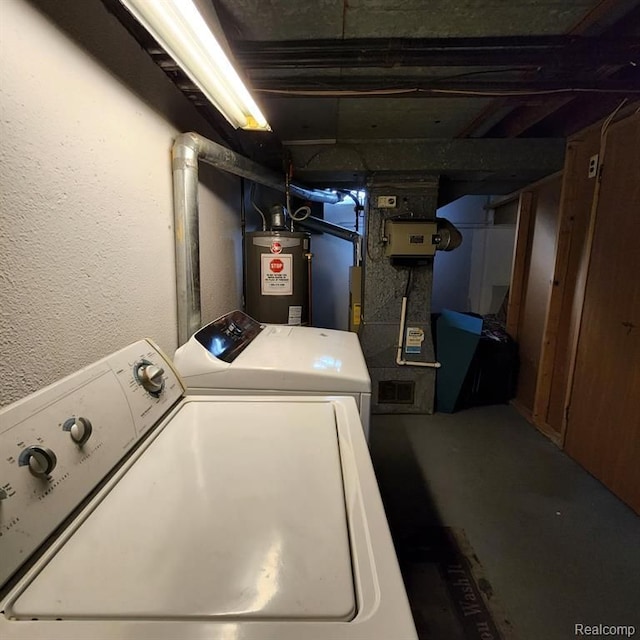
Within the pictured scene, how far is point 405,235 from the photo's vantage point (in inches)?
102

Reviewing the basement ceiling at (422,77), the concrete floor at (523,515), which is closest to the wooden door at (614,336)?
the concrete floor at (523,515)

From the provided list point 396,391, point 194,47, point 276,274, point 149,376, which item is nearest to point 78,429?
point 149,376

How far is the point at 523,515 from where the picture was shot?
1750 millimetres

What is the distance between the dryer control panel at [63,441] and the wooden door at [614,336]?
2.26m

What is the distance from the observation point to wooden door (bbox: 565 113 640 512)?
5.94 feet

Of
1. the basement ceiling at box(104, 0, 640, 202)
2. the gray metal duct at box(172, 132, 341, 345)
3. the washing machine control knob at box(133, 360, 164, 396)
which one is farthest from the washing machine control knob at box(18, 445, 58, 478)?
the basement ceiling at box(104, 0, 640, 202)

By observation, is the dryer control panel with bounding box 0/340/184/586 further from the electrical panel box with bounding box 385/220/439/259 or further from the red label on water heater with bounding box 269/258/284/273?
the electrical panel box with bounding box 385/220/439/259

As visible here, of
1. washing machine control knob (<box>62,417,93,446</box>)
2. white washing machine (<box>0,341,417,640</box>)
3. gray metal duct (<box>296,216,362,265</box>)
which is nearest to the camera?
white washing machine (<box>0,341,417,640</box>)

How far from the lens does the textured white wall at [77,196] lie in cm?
74

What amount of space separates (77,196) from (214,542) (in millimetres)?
911

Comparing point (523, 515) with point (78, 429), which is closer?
point (78, 429)

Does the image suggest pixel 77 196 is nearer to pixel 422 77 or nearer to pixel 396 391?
pixel 422 77

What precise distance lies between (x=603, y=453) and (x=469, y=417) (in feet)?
3.09

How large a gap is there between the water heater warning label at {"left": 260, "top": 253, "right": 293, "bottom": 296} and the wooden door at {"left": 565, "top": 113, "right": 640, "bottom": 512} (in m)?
1.86
